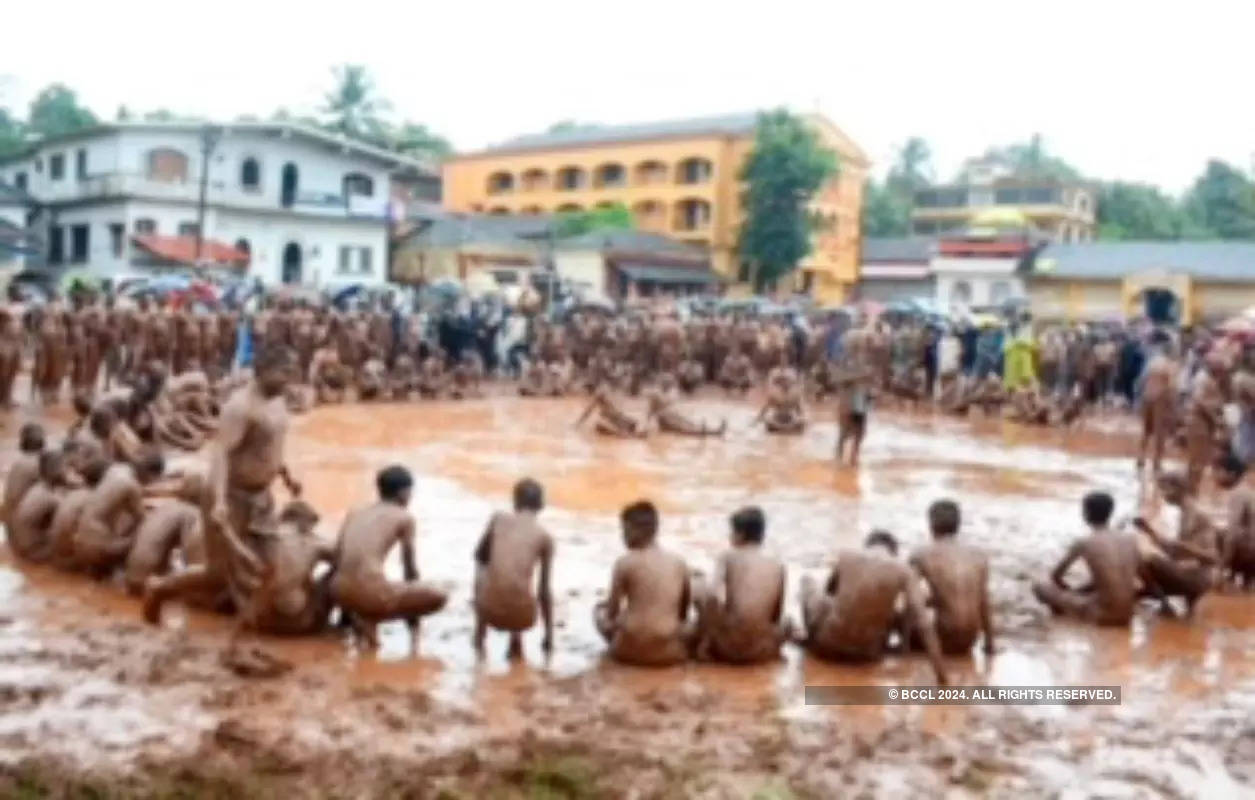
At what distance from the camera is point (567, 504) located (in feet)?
41.5

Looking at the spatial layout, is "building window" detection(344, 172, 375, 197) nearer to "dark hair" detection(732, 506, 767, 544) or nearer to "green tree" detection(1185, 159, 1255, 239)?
"green tree" detection(1185, 159, 1255, 239)

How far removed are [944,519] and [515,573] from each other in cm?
246

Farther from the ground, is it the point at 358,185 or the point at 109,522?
the point at 358,185

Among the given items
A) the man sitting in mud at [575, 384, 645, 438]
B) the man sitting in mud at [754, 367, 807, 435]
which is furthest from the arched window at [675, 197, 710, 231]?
the man sitting in mud at [575, 384, 645, 438]

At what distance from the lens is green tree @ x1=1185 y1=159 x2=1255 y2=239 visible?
58.2 meters

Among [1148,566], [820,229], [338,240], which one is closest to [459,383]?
[1148,566]

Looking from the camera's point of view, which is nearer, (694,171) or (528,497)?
(528,497)

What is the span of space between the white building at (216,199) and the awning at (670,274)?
28.0 ft

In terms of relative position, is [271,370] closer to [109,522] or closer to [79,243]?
[109,522]

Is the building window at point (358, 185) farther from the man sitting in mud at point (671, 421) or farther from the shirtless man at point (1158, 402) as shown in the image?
the shirtless man at point (1158, 402)

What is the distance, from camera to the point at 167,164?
42875 mm

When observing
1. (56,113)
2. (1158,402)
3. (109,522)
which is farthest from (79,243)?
(109,522)

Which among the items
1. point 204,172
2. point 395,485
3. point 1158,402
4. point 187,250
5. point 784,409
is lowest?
point 395,485

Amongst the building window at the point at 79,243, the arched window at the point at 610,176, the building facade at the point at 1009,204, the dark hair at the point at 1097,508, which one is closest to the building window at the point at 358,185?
the building window at the point at 79,243
